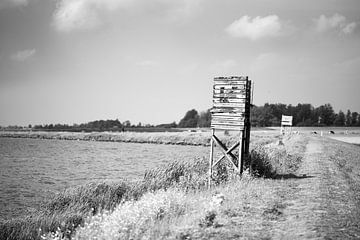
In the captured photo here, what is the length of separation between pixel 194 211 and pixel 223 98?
8391mm

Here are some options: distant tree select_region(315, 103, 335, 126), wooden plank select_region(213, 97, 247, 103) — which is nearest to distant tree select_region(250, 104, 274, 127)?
distant tree select_region(315, 103, 335, 126)

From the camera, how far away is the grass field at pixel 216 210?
870 centimetres

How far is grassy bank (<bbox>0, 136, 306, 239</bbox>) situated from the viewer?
988cm

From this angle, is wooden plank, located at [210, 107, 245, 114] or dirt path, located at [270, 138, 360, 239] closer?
dirt path, located at [270, 138, 360, 239]

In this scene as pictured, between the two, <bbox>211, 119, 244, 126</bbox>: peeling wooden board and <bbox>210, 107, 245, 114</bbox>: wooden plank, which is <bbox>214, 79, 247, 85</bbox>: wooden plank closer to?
<bbox>210, 107, 245, 114</bbox>: wooden plank

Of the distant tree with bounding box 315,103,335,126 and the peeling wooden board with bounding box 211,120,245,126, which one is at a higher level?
the distant tree with bounding box 315,103,335,126

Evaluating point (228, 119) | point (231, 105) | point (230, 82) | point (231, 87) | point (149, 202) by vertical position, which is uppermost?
point (230, 82)

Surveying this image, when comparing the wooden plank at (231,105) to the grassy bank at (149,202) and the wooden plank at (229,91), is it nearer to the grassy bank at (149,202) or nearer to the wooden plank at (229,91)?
the wooden plank at (229,91)

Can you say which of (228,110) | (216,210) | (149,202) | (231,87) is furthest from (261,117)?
(216,210)

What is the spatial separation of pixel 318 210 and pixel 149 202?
17.6 feet

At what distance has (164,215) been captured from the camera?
10.9m

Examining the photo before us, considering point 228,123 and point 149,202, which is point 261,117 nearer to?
point 228,123

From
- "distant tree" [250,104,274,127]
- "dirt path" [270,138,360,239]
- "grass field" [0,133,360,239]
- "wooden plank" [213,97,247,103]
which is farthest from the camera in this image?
"distant tree" [250,104,274,127]

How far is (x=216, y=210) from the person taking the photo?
10.4 metres
